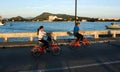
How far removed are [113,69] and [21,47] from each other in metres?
9.07

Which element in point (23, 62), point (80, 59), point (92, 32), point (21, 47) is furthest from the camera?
point (92, 32)

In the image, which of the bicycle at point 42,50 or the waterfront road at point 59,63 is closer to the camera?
the waterfront road at point 59,63

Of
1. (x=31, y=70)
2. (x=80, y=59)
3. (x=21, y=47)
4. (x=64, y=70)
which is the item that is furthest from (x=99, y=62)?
(x=21, y=47)

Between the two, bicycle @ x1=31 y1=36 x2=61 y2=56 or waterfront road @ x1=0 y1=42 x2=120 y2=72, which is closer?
waterfront road @ x1=0 y1=42 x2=120 y2=72

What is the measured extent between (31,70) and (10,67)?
3.56 feet

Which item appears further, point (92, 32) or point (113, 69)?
point (92, 32)

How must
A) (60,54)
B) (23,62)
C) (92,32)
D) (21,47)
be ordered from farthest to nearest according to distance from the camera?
(92,32) → (21,47) → (60,54) → (23,62)

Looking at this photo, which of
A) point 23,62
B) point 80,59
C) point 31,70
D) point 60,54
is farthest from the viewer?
point 60,54

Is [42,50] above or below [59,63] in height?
above

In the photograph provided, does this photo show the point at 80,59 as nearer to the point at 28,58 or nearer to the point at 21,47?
the point at 28,58

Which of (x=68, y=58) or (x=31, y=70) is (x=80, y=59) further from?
(x=31, y=70)

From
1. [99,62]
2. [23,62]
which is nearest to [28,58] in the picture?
[23,62]

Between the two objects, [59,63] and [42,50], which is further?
[42,50]

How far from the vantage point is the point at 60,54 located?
55.0 feet
